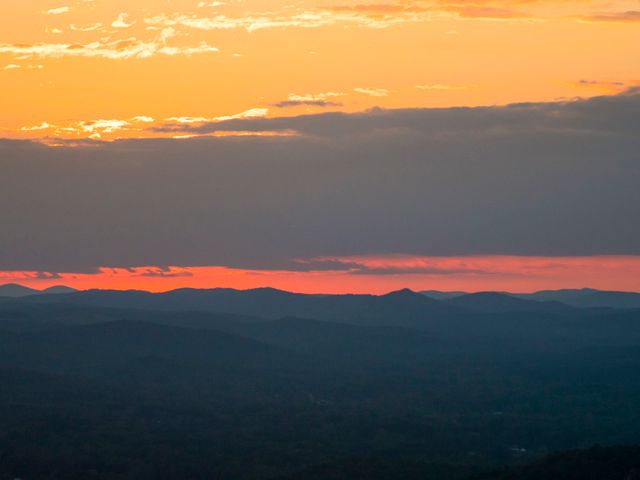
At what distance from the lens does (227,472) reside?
634 ft

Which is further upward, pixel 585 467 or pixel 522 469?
pixel 585 467

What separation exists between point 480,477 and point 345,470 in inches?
973

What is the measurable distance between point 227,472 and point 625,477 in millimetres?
77304

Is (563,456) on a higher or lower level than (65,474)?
higher

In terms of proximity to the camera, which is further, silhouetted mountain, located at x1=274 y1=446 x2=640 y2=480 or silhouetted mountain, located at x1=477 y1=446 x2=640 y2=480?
silhouetted mountain, located at x1=274 y1=446 x2=640 y2=480

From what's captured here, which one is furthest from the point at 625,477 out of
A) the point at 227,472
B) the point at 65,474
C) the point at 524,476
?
the point at 65,474

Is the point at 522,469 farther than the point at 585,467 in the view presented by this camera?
Yes

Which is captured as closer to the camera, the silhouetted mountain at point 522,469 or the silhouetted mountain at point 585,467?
the silhouetted mountain at point 585,467

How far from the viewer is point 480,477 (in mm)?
150250

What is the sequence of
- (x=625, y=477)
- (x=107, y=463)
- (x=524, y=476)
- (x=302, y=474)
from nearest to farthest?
(x=625, y=477)
(x=524, y=476)
(x=302, y=474)
(x=107, y=463)

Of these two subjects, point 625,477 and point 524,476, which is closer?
point 625,477

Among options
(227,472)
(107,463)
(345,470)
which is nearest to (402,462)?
(345,470)

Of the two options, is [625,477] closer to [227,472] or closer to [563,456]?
[563,456]

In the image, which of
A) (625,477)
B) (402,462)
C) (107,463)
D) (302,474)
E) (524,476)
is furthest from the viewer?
(107,463)
